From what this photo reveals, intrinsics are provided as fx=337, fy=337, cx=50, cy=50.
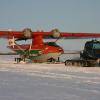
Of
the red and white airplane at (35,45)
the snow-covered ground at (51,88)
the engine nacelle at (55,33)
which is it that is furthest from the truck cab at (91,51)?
the snow-covered ground at (51,88)

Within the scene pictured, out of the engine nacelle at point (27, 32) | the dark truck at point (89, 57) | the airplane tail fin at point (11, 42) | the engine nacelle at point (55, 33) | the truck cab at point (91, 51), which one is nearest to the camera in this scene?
the dark truck at point (89, 57)

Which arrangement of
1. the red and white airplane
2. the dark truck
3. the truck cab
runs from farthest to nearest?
the red and white airplane < the truck cab < the dark truck

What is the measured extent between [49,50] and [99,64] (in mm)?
10484

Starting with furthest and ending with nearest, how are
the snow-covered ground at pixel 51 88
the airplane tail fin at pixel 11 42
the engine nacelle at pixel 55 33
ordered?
the engine nacelle at pixel 55 33 < the airplane tail fin at pixel 11 42 < the snow-covered ground at pixel 51 88

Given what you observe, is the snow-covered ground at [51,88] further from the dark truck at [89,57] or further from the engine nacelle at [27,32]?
the engine nacelle at [27,32]

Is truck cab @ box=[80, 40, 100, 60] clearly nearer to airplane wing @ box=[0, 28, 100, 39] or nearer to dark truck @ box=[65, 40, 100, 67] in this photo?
dark truck @ box=[65, 40, 100, 67]

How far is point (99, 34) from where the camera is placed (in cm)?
4081

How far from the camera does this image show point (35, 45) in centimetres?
3731

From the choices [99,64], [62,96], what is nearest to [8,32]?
[99,64]

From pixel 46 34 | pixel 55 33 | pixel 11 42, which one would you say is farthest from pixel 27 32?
pixel 55 33

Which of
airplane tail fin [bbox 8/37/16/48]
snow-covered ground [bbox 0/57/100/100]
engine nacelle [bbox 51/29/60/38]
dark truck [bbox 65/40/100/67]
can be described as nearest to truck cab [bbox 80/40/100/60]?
dark truck [bbox 65/40/100/67]

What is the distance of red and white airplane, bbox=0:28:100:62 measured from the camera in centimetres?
3625

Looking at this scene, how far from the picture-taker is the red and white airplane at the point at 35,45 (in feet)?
119

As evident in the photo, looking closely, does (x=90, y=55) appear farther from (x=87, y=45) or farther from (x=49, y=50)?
(x=49, y=50)
